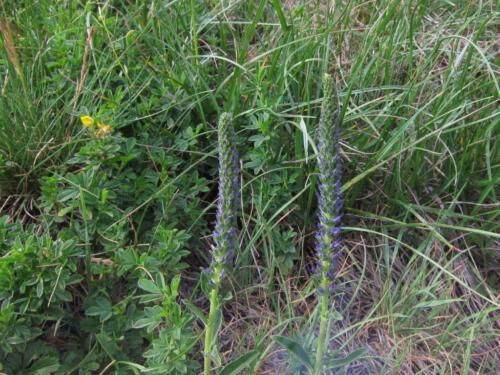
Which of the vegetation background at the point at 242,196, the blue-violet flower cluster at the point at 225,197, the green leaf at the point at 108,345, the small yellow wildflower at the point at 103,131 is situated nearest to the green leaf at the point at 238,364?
the vegetation background at the point at 242,196

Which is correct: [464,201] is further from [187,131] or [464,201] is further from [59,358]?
[59,358]

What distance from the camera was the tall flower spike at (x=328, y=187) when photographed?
1781mm

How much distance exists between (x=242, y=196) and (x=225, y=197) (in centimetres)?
85

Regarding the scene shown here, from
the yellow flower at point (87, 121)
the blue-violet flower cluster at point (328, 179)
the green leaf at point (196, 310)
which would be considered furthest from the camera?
the yellow flower at point (87, 121)

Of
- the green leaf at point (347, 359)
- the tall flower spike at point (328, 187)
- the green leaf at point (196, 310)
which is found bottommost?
the green leaf at point (347, 359)

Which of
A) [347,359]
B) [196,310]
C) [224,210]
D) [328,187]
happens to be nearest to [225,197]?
[224,210]

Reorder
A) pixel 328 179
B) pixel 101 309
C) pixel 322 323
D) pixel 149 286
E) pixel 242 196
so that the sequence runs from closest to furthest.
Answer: pixel 328 179, pixel 322 323, pixel 149 286, pixel 101 309, pixel 242 196

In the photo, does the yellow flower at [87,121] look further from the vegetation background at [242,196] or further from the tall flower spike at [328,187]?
the tall flower spike at [328,187]

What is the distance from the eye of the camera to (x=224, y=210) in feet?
6.24

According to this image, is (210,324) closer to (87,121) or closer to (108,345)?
(108,345)

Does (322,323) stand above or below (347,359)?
above

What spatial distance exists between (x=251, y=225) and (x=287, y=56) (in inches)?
30.9

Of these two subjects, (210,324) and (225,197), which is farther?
(210,324)

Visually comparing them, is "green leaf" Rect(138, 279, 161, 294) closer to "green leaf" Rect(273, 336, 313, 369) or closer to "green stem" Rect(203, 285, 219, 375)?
"green stem" Rect(203, 285, 219, 375)
